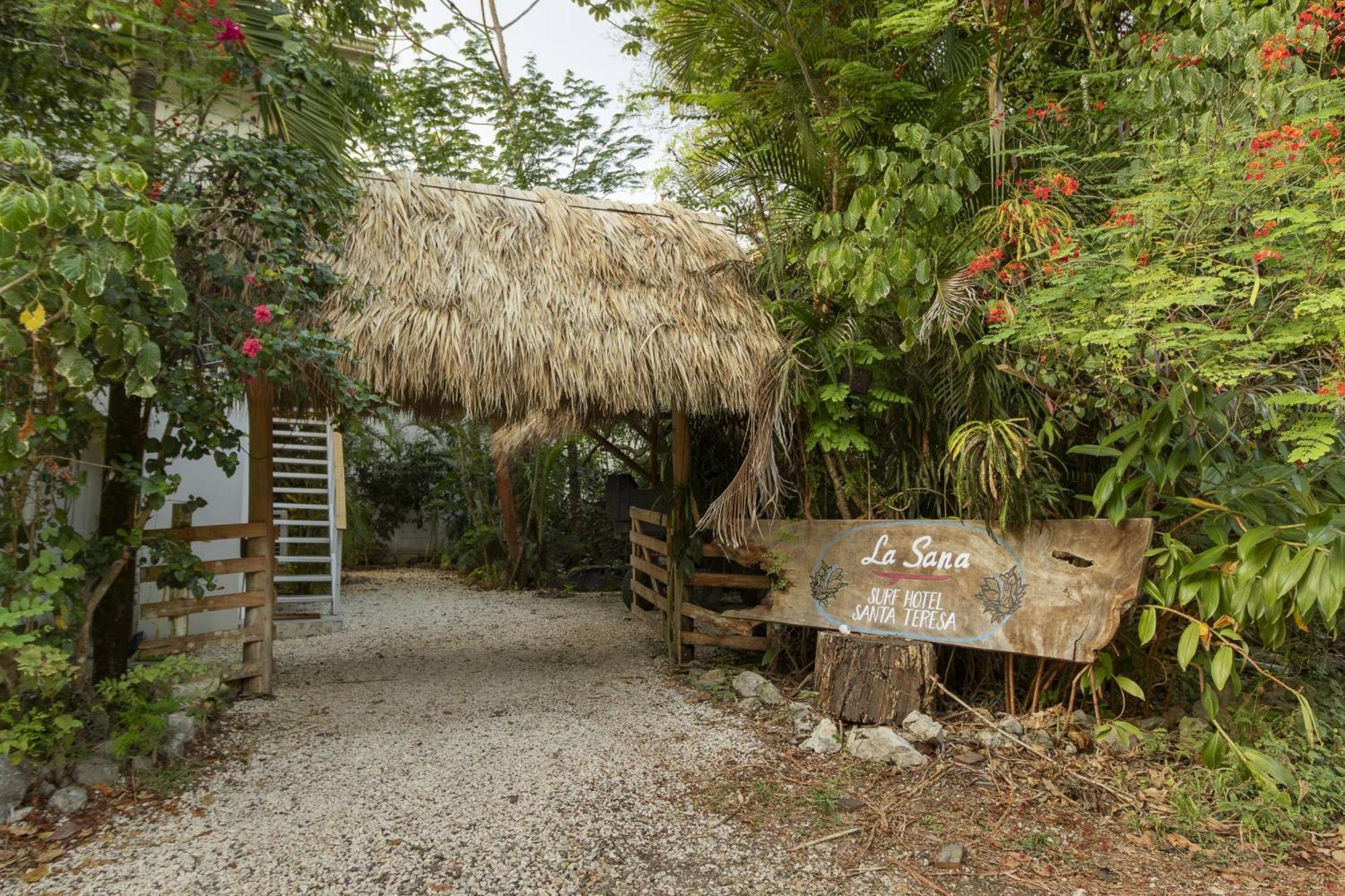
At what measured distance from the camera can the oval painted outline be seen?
326cm

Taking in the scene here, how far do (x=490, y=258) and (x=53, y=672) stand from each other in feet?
8.36

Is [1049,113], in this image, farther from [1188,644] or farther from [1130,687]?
[1130,687]

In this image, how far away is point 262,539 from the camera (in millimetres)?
3959

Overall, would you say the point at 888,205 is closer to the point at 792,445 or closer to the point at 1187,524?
the point at 792,445

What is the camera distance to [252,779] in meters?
2.97

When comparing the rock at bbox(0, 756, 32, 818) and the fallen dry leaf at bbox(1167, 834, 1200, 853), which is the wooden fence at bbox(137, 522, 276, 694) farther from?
the fallen dry leaf at bbox(1167, 834, 1200, 853)

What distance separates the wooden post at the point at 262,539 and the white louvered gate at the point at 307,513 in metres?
2.03

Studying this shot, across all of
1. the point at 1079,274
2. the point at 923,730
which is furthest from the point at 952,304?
the point at 923,730

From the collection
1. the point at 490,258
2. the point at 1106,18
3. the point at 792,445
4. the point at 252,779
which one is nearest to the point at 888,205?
the point at 792,445

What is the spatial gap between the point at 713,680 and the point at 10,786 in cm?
290

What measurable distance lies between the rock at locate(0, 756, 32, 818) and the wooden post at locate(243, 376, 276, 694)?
140cm

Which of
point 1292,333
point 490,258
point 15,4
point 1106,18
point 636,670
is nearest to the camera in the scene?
point 1292,333

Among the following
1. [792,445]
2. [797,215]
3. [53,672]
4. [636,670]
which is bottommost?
[636,670]

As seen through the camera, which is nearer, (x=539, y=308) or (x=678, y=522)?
(x=539, y=308)
